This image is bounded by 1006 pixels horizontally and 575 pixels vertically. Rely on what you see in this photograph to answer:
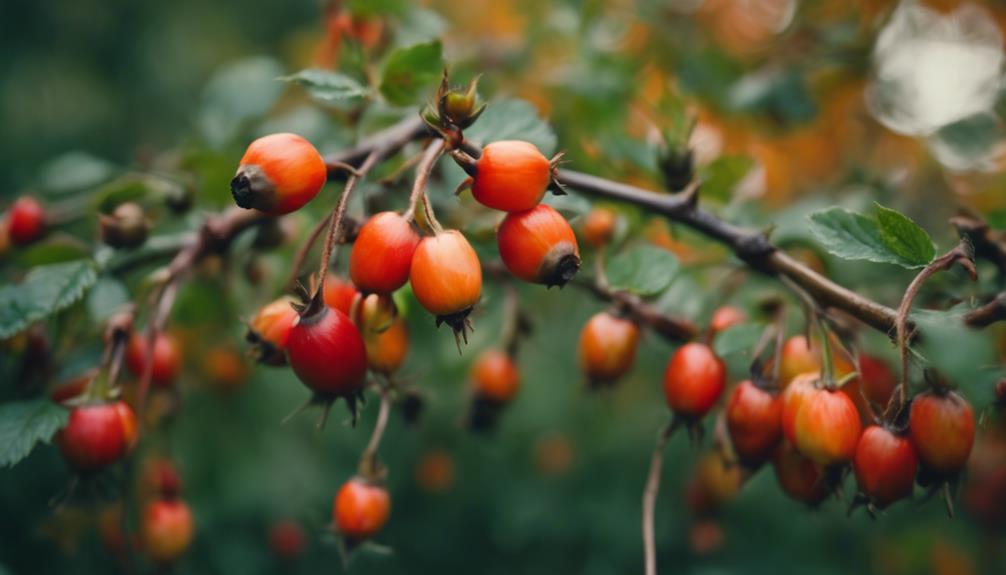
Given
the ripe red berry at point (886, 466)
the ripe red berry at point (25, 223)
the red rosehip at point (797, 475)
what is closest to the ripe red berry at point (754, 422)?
the red rosehip at point (797, 475)

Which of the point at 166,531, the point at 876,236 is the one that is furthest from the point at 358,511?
the point at 876,236

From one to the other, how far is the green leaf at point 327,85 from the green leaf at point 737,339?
72 cm

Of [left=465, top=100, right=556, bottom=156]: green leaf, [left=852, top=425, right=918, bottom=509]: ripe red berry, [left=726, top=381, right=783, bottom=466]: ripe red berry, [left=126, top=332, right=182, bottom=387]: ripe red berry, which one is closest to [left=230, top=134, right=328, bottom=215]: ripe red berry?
[left=465, top=100, right=556, bottom=156]: green leaf

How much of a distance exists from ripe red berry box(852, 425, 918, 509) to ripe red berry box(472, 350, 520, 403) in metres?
0.80

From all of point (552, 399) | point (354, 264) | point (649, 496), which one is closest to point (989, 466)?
point (552, 399)

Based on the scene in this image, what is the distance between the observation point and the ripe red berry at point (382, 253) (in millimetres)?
916

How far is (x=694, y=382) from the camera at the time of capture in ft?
3.84

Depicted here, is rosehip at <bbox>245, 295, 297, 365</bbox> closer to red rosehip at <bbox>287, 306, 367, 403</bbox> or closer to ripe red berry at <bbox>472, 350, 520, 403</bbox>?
red rosehip at <bbox>287, 306, 367, 403</bbox>

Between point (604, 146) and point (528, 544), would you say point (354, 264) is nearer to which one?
point (604, 146)

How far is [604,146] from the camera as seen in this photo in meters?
1.72

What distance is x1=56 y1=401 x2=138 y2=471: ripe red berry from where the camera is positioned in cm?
116

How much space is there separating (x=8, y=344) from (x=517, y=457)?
5.66 ft

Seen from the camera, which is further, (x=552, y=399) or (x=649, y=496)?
(x=552, y=399)

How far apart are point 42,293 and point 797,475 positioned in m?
1.34
